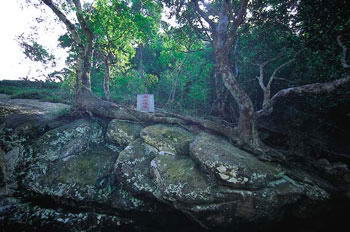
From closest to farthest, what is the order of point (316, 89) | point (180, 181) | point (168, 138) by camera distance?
point (180, 181), point (316, 89), point (168, 138)

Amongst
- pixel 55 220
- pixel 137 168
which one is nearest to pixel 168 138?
pixel 137 168

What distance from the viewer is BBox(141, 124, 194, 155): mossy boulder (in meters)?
8.00

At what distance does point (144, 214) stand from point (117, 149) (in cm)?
310

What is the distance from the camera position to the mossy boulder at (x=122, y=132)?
8.72m

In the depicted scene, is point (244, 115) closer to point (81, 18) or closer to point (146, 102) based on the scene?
point (146, 102)

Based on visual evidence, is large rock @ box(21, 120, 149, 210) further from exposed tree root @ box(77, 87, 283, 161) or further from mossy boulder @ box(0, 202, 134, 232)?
exposed tree root @ box(77, 87, 283, 161)

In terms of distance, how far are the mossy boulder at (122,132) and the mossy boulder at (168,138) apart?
523 millimetres

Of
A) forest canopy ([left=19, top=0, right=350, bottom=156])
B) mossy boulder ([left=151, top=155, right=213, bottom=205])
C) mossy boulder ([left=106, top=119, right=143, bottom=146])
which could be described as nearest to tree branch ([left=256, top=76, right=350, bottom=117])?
forest canopy ([left=19, top=0, right=350, bottom=156])

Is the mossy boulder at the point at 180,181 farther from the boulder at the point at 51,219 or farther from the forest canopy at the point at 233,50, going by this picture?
the forest canopy at the point at 233,50

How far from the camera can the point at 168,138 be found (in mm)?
8383

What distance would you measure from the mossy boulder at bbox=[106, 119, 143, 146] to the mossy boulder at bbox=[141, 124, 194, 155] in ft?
1.72

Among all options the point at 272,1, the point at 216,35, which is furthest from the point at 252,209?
the point at 272,1

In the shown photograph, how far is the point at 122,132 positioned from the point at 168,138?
2.15m

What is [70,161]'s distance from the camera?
7.75 meters
